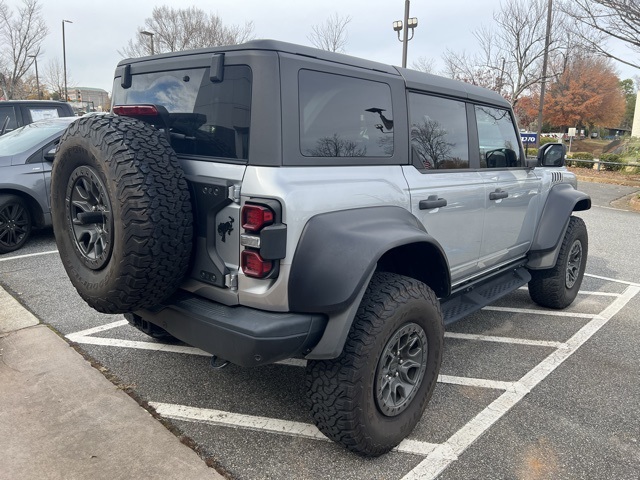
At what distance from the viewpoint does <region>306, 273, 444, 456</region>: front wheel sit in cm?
234

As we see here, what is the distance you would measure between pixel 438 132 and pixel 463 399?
1740 mm

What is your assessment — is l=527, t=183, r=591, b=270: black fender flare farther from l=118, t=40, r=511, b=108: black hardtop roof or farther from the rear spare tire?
the rear spare tire

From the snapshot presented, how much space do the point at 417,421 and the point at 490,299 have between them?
4.69ft

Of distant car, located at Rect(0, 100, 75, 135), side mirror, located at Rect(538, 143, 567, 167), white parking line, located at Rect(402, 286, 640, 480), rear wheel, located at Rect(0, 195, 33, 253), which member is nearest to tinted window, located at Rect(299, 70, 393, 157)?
white parking line, located at Rect(402, 286, 640, 480)

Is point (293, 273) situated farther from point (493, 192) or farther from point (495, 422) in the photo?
point (493, 192)

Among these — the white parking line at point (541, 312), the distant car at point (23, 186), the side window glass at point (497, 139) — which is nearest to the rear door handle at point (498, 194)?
the side window glass at point (497, 139)

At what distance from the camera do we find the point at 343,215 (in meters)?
2.42

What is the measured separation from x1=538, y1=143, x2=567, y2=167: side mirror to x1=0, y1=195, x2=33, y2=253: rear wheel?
616 cm

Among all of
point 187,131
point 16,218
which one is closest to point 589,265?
point 187,131

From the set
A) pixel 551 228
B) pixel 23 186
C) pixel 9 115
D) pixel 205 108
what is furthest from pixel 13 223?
pixel 551 228

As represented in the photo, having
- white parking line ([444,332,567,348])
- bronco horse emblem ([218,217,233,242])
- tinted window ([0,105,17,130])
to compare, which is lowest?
white parking line ([444,332,567,348])

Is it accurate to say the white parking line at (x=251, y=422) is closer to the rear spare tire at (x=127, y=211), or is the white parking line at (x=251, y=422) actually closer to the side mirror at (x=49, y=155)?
the rear spare tire at (x=127, y=211)

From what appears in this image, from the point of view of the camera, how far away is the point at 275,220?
2176mm

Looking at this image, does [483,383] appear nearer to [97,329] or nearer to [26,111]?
[97,329]
